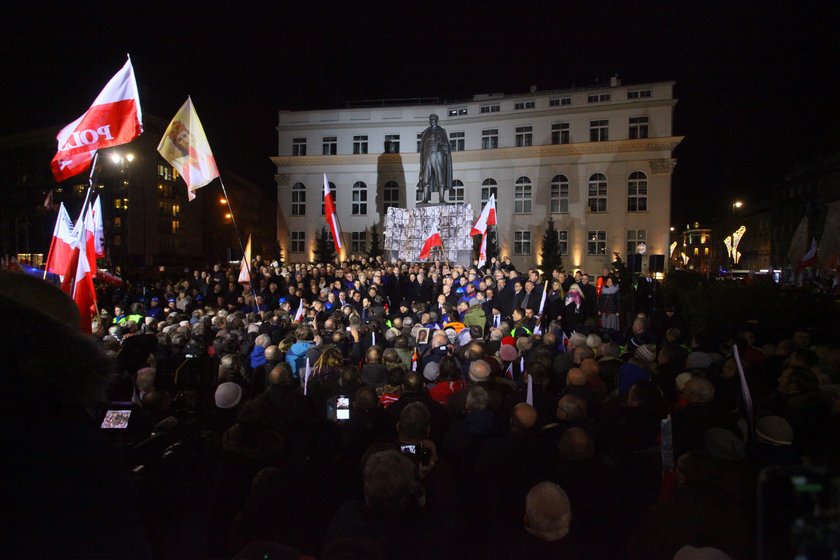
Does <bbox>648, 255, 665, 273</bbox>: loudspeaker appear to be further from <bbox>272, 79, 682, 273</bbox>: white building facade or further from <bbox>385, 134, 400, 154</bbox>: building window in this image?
<bbox>385, 134, 400, 154</bbox>: building window

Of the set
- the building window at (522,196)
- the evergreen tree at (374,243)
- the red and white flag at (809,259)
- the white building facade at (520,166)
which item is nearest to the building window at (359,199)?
the white building facade at (520,166)

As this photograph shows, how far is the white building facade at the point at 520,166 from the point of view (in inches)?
1544

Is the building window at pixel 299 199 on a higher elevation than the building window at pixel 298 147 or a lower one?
lower

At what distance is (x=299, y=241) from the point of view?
4600 cm

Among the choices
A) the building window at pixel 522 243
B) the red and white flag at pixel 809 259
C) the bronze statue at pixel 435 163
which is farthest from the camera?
the building window at pixel 522 243

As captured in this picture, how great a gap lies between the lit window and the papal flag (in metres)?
36.6

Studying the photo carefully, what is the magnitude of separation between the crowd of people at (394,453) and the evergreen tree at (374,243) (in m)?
35.4

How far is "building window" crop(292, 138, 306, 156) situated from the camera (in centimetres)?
4600

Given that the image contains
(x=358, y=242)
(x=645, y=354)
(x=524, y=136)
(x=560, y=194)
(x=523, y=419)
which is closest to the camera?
(x=523, y=419)

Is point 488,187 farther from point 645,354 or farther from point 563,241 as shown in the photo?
point 645,354

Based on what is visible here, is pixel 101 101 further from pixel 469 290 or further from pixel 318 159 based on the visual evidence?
pixel 318 159

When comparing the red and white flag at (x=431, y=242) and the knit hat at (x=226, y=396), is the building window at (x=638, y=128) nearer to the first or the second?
the red and white flag at (x=431, y=242)

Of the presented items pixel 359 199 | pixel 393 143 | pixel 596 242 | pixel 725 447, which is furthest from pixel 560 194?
pixel 725 447

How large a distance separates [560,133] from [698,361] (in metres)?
38.2
